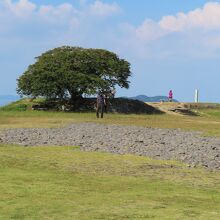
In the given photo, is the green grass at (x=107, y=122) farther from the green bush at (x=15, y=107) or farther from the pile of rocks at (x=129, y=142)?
the pile of rocks at (x=129, y=142)

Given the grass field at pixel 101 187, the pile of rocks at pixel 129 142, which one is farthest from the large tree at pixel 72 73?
the grass field at pixel 101 187

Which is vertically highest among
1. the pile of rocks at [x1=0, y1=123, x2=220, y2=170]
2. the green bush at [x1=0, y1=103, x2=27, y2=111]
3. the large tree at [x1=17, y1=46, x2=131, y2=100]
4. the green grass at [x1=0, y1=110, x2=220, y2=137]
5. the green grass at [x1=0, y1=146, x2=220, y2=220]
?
the large tree at [x1=17, y1=46, x2=131, y2=100]

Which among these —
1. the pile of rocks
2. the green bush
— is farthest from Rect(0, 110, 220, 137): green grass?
the pile of rocks

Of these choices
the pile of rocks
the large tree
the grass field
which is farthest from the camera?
the large tree

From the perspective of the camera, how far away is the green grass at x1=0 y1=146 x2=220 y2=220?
10.6 metres

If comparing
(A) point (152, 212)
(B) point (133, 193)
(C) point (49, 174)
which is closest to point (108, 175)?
(C) point (49, 174)

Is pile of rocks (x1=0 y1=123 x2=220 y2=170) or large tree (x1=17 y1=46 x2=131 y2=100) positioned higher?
large tree (x1=17 y1=46 x2=131 y2=100)

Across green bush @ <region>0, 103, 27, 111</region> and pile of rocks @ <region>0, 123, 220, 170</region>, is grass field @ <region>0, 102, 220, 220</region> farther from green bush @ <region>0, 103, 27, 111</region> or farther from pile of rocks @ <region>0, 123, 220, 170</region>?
green bush @ <region>0, 103, 27, 111</region>

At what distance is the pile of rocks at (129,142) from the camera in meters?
21.2

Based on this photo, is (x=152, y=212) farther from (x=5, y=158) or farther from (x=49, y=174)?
(x=5, y=158)

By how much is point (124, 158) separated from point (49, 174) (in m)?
5.07

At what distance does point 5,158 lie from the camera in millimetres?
18391

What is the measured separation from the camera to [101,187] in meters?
13.6

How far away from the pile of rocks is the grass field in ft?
5.85
